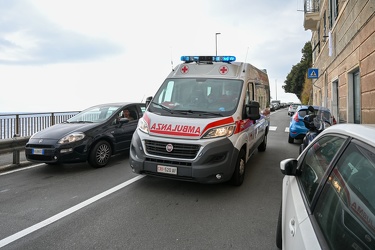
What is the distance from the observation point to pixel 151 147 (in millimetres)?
4652

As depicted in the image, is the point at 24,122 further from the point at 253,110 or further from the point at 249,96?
the point at 253,110

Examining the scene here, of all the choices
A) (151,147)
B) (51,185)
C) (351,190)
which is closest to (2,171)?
(51,185)

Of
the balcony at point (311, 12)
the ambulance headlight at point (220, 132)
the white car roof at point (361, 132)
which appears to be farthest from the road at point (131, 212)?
the balcony at point (311, 12)

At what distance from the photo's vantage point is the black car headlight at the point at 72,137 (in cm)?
594

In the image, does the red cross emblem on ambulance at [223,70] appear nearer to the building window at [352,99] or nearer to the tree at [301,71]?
the building window at [352,99]

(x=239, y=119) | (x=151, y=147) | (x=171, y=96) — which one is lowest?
(x=151, y=147)

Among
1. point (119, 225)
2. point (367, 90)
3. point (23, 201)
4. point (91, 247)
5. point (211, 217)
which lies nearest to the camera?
point (91, 247)

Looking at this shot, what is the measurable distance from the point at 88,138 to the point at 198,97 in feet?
9.07

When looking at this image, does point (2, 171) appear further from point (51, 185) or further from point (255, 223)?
point (255, 223)

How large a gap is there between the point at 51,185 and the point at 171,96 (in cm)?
286

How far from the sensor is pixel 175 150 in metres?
4.47

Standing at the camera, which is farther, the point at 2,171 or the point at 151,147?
the point at 2,171

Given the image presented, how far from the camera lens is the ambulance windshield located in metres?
4.98

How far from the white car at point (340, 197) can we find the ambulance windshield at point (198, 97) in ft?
9.38
